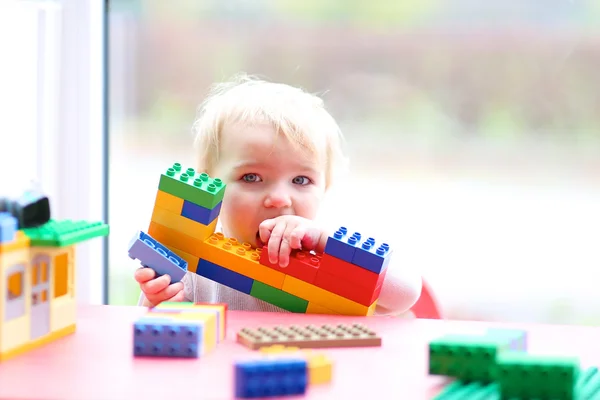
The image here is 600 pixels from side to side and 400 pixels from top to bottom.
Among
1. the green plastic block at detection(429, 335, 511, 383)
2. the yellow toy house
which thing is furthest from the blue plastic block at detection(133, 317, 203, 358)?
the green plastic block at detection(429, 335, 511, 383)

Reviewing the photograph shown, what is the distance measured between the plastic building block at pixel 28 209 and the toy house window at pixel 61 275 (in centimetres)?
4

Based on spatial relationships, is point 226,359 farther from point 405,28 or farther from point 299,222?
point 405,28

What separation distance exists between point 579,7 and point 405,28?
0.39 metres

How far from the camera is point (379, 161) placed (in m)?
→ 1.82

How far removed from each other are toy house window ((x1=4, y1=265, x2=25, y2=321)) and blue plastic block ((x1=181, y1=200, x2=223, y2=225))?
309 millimetres

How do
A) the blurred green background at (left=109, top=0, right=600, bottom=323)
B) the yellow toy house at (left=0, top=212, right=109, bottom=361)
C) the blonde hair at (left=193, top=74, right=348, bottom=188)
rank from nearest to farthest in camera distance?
the yellow toy house at (left=0, top=212, right=109, bottom=361)
the blonde hair at (left=193, top=74, right=348, bottom=188)
the blurred green background at (left=109, top=0, right=600, bottom=323)

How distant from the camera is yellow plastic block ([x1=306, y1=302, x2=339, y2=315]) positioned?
38.1 inches

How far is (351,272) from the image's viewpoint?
95cm

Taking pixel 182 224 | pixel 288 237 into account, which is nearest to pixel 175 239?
pixel 182 224

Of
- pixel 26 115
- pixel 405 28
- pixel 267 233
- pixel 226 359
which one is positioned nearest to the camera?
pixel 226 359

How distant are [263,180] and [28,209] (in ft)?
1.61

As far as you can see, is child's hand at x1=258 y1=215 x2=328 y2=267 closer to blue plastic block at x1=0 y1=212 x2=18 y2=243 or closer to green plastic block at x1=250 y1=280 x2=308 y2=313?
green plastic block at x1=250 y1=280 x2=308 y2=313

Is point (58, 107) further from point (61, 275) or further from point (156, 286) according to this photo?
point (61, 275)

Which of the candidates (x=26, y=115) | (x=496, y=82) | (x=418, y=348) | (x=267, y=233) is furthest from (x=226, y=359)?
(x=496, y=82)
